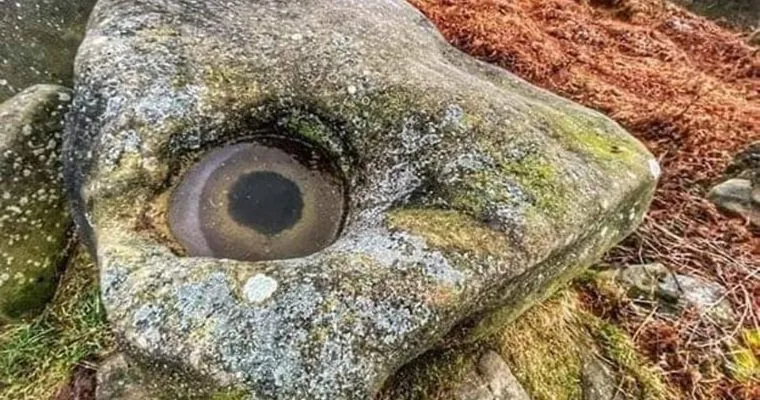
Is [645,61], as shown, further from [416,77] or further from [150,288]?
[150,288]

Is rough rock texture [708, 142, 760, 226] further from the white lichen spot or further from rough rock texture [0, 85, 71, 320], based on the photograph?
rough rock texture [0, 85, 71, 320]

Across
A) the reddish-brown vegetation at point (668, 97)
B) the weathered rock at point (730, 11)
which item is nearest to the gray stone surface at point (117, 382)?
the reddish-brown vegetation at point (668, 97)

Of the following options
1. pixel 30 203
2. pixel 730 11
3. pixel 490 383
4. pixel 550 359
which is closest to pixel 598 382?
pixel 550 359

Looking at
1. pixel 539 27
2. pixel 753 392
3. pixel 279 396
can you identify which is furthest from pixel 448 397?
pixel 539 27

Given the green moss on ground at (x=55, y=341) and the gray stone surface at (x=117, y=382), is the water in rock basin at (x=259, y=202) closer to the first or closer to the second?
the gray stone surface at (x=117, y=382)

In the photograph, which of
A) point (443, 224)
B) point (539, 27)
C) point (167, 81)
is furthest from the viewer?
point (539, 27)

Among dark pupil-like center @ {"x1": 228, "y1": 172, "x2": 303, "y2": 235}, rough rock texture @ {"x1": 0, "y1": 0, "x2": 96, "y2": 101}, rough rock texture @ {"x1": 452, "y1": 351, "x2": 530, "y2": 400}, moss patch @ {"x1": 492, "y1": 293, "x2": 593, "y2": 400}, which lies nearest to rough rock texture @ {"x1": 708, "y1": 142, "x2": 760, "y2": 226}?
moss patch @ {"x1": 492, "y1": 293, "x2": 593, "y2": 400}
